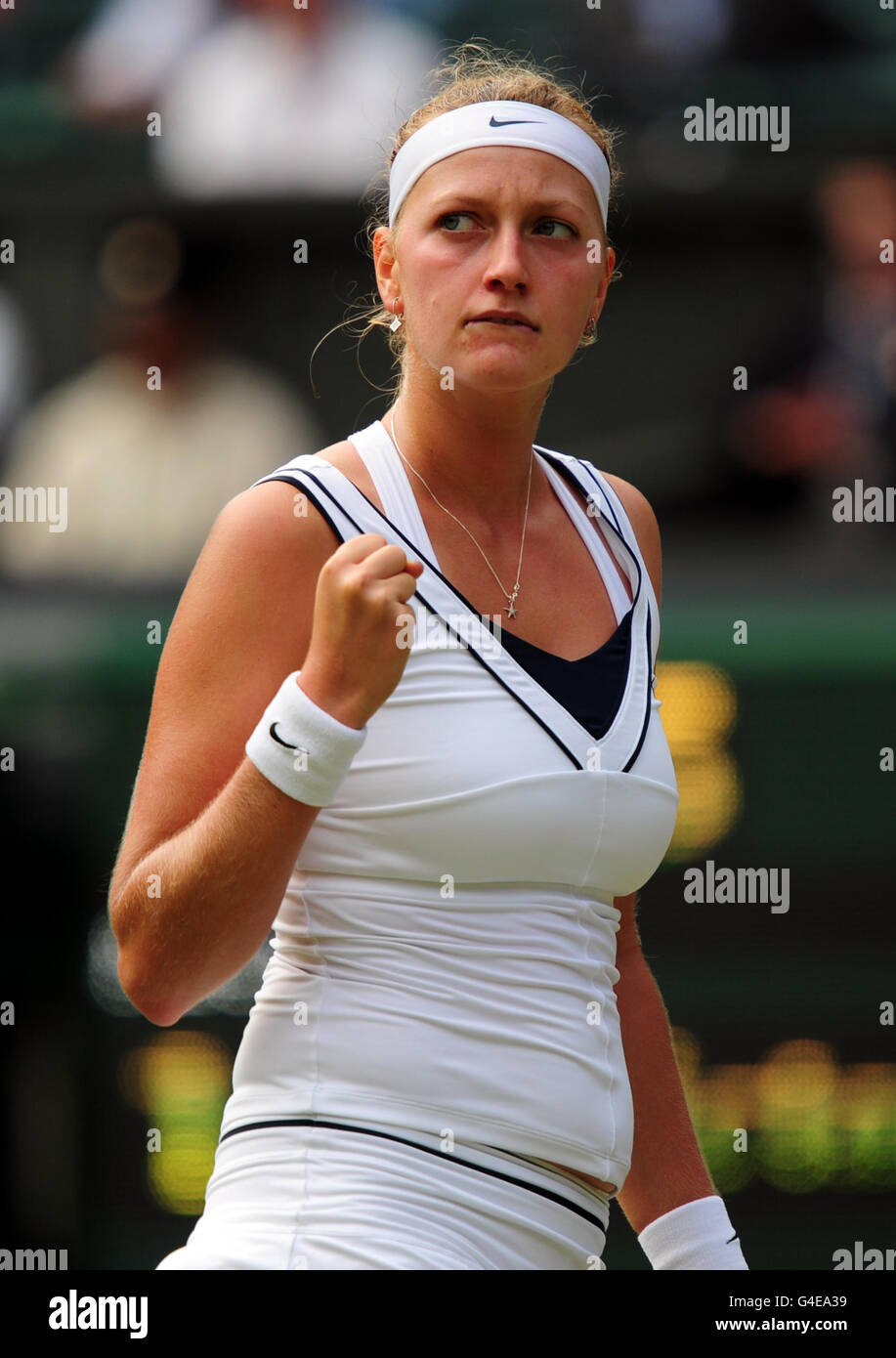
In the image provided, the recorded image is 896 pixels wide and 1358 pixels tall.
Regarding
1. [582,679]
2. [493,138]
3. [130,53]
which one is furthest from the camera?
[130,53]

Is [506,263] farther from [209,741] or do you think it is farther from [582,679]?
[209,741]

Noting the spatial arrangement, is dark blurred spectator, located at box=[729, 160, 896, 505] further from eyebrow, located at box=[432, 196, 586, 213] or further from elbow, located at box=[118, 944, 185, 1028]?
elbow, located at box=[118, 944, 185, 1028]

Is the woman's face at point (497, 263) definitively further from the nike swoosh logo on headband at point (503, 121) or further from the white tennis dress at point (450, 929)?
the white tennis dress at point (450, 929)

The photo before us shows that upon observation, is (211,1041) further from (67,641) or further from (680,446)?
(680,446)

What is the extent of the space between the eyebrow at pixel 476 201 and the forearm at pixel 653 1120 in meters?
0.82

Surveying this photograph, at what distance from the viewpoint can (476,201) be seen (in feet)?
6.40

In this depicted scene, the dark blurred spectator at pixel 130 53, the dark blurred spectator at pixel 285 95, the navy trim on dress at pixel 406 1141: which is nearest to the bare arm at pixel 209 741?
the navy trim on dress at pixel 406 1141

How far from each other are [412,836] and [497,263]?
0.58 metres

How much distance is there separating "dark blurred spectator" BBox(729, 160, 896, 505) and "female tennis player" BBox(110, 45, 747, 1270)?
123 inches

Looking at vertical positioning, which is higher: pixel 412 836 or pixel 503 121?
pixel 503 121

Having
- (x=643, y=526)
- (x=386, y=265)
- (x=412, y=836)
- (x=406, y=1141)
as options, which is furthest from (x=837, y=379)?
(x=406, y=1141)

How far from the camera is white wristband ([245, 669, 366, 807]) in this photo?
1650 mm

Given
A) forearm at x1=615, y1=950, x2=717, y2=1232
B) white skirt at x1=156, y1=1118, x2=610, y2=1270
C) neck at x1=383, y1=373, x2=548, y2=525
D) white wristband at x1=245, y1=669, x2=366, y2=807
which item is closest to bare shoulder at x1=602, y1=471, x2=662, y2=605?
neck at x1=383, y1=373, x2=548, y2=525
